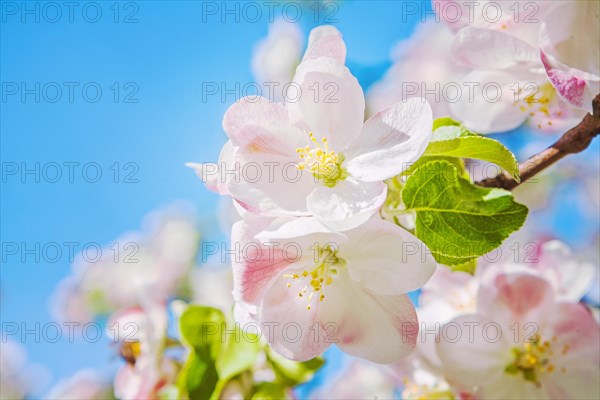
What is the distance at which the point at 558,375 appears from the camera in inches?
31.8

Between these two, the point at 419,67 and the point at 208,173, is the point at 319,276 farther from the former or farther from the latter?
the point at 419,67

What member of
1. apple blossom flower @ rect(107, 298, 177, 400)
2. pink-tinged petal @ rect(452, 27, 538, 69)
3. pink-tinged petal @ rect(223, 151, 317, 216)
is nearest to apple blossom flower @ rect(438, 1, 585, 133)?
pink-tinged petal @ rect(452, 27, 538, 69)

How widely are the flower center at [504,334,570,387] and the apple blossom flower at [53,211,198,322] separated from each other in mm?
699

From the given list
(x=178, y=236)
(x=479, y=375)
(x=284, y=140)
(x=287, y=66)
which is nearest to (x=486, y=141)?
(x=284, y=140)

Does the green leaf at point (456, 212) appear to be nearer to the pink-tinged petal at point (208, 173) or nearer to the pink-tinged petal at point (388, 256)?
the pink-tinged petal at point (388, 256)

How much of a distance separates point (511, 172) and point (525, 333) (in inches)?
12.3

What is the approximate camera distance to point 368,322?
0.60 m

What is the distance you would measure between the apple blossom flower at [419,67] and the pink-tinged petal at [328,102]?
0.65 meters

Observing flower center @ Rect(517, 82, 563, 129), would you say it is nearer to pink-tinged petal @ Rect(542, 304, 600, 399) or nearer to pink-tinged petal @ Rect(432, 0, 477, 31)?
pink-tinged petal @ Rect(432, 0, 477, 31)

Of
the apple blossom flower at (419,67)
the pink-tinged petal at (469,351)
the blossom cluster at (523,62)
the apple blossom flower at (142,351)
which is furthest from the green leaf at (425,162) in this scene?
the apple blossom flower at (419,67)

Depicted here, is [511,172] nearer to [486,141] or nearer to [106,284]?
[486,141]

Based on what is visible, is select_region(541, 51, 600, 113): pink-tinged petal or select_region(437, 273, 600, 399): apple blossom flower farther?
select_region(437, 273, 600, 399): apple blossom flower

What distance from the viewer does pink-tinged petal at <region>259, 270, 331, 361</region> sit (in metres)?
0.57

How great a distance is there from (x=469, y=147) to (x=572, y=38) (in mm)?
164
